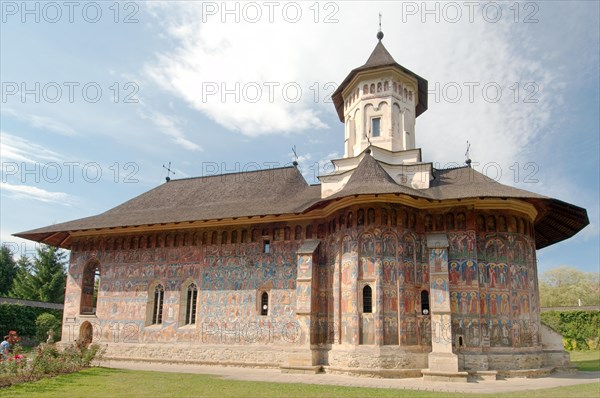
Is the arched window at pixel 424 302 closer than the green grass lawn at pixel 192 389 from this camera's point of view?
No

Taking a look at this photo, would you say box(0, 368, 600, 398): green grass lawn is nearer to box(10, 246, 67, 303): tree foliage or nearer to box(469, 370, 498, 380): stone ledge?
box(469, 370, 498, 380): stone ledge

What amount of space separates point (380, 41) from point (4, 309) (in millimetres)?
23323

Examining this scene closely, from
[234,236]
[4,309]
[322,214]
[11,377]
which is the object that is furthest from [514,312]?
[4,309]

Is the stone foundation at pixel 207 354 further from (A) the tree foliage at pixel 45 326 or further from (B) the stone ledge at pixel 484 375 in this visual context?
(A) the tree foliage at pixel 45 326

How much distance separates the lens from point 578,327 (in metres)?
26.6

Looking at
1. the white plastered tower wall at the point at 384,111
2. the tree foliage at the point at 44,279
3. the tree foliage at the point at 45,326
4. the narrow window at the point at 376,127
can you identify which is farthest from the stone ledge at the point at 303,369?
the tree foliage at the point at 44,279

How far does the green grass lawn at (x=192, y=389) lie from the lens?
1084cm

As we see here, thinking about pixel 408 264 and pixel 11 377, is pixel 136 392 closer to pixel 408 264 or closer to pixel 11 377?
pixel 11 377

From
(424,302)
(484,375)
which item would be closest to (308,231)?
(424,302)

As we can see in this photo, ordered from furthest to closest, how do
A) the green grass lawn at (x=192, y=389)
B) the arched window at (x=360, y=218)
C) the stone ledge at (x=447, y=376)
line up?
the arched window at (x=360, y=218), the stone ledge at (x=447, y=376), the green grass lawn at (x=192, y=389)

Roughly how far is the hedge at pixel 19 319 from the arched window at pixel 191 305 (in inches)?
486

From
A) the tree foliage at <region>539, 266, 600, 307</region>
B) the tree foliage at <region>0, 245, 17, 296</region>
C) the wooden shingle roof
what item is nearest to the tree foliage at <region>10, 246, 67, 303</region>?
the tree foliage at <region>0, 245, 17, 296</region>

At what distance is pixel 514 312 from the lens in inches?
617

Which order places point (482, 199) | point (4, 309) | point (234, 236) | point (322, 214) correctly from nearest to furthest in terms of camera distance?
→ point (482, 199) < point (322, 214) < point (234, 236) < point (4, 309)
